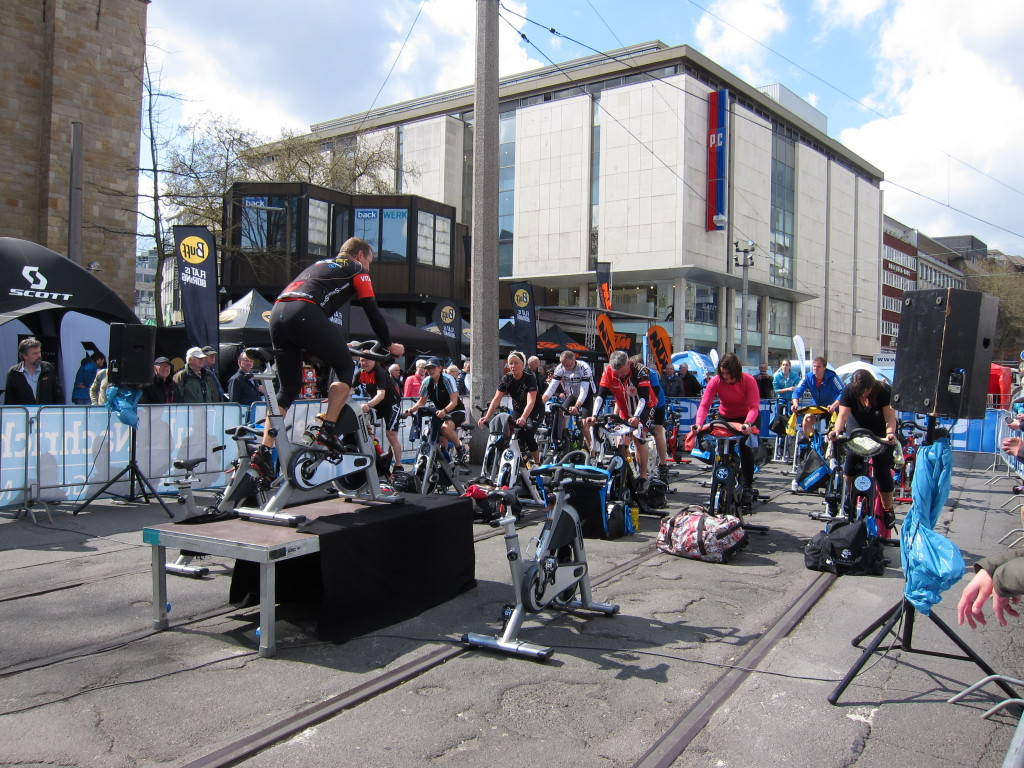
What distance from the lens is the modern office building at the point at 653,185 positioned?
42.9 meters

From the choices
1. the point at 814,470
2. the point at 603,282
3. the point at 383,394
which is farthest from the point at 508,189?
the point at 814,470

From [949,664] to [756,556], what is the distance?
2.64 m

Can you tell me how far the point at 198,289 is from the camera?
13648 millimetres

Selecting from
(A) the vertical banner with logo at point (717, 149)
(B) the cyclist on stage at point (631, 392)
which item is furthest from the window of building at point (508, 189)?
(B) the cyclist on stage at point (631, 392)

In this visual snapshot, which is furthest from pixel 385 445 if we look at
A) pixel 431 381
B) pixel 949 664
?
pixel 949 664

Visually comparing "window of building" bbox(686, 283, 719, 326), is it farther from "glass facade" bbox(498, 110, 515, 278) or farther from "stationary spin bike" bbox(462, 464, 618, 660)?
"stationary spin bike" bbox(462, 464, 618, 660)

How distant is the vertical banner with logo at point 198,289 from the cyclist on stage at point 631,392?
25.1 ft

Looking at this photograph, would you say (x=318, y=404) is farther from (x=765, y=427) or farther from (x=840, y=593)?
(x=765, y=427)

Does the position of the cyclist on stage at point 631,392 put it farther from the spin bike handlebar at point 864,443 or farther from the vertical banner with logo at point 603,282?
the vertical banner with logo at point 603,282

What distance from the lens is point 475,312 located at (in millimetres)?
12805

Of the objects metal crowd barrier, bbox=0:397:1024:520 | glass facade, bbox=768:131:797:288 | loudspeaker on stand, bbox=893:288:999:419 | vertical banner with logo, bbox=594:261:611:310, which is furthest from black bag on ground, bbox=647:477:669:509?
glass facade, bbox=768:131:797:288

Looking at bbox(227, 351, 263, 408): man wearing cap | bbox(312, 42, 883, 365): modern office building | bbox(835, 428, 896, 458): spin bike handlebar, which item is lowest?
bbox(835, 428, 896, 458): spin bike handlebar

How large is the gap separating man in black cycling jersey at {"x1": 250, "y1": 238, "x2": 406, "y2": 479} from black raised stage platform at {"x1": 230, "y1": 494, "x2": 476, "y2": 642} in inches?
28.4

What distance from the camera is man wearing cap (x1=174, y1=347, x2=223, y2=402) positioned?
34.6 feet
